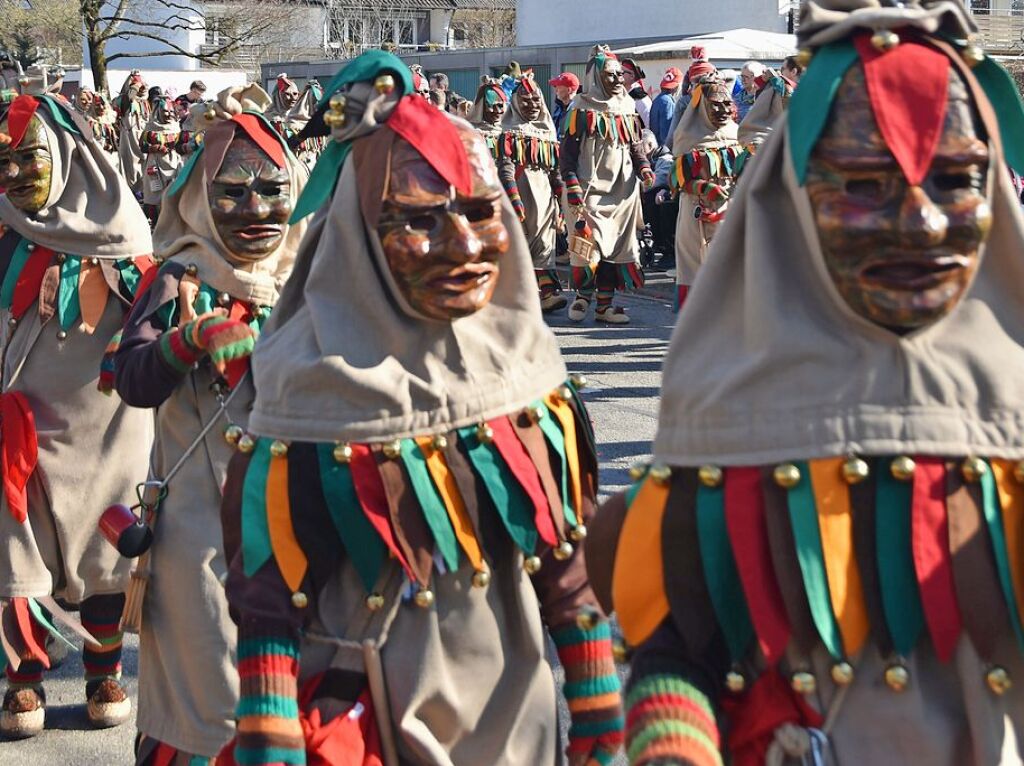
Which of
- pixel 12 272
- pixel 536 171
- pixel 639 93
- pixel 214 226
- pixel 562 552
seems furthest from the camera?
pixel 639 93

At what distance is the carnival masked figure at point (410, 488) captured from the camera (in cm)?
295

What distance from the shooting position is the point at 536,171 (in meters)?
14.0

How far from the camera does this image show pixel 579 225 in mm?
12797

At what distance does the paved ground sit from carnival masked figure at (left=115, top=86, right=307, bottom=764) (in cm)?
106

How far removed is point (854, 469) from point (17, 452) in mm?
3794

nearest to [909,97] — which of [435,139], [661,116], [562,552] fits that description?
[435,139]

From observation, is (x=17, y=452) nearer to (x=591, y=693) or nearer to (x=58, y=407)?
(x=58, y=407)

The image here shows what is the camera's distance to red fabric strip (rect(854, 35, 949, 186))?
226 centimetres

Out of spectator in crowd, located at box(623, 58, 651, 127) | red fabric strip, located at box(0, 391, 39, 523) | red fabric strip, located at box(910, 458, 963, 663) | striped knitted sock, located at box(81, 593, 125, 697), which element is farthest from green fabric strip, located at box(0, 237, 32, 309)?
spectator in crowd, located at box(623, 58, 651, 127)

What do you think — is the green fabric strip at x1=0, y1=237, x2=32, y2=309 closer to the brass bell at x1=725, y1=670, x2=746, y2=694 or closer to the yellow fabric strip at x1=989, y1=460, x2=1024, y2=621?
the brass bell at x1=725, y1=670, x2=746, y2=694

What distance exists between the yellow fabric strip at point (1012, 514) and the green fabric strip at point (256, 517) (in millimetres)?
1307

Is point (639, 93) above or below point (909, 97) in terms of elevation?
below

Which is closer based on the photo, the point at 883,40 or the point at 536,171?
the point at 883,40

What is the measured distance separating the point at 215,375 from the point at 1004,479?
102 inches
